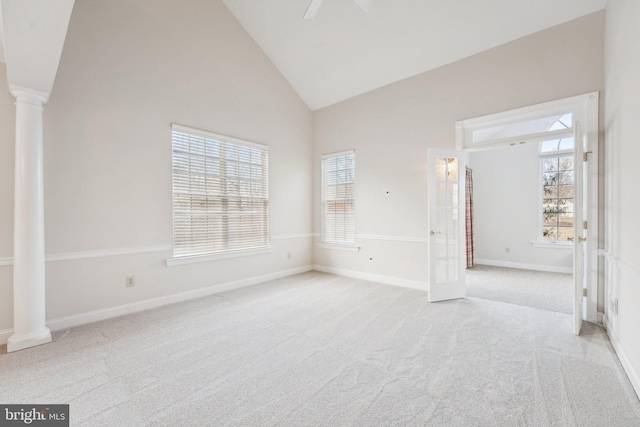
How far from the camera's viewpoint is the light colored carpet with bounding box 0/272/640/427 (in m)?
1.64

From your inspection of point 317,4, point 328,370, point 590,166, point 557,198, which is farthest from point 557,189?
point 328,370

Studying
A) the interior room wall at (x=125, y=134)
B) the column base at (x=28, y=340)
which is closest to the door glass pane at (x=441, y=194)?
the interior room wall at (x=125, y=134)

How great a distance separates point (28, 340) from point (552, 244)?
7.83 metres

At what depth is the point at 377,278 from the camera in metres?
4.61

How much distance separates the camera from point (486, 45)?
3500 mm

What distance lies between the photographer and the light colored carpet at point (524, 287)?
11.9 ft

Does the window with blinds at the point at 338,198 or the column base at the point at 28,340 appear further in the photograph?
the window with blinds at the point at 338,198

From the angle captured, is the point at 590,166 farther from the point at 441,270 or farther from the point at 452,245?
the point at 441,270

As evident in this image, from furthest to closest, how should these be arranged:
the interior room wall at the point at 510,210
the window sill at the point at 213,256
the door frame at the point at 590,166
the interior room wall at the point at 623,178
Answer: the interior room wall at the point at 510,210, the window sill at the point at 213,256, the door frame at the point at 590,166, the interior room wall at the point at 623,178

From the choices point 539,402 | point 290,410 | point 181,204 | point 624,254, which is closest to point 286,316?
point 290,410

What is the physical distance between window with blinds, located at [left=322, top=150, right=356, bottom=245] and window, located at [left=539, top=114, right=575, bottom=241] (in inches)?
162

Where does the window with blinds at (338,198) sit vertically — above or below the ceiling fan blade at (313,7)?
below

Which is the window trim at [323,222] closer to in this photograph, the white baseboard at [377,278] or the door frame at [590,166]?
the white baseboard at [377,278]

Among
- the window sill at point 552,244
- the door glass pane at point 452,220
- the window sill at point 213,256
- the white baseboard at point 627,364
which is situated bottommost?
the white baseboard at point 627,364
